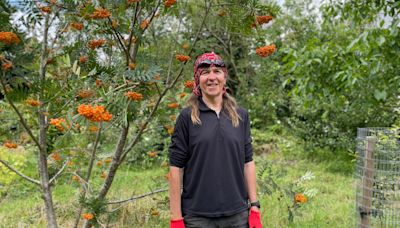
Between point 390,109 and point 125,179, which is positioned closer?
point 125,179

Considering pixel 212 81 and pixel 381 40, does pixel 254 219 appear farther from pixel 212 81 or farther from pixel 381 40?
pixel 381 40

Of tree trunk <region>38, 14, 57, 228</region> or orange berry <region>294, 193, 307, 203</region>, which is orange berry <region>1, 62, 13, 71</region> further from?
orange berry <region>294, 193, 307, 203</region>

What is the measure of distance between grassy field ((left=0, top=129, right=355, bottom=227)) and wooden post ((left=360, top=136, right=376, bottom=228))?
1.26 ft

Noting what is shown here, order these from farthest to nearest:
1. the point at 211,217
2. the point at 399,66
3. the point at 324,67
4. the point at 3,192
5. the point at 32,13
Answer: the point at 3,192
the point at 324,67
the point at 399,66
the point at 32,13
the point at 211,217

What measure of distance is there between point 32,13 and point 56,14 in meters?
0.17

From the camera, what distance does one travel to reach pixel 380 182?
10.4 ft

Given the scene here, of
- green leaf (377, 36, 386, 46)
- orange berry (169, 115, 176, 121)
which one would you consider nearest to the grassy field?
orange berry (169, 115, 176, 121)

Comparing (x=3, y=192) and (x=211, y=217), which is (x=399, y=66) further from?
(x=3, y=192)

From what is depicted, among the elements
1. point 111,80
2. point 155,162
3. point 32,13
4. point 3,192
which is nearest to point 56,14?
point 32,13

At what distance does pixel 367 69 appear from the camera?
163 inches

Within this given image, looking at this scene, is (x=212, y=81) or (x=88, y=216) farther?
(x=88, y=216)

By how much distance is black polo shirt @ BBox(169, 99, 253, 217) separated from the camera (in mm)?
2096

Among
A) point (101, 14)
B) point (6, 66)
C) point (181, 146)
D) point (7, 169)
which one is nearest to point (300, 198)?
point (181, 146)

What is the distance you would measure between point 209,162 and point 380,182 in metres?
1.64
